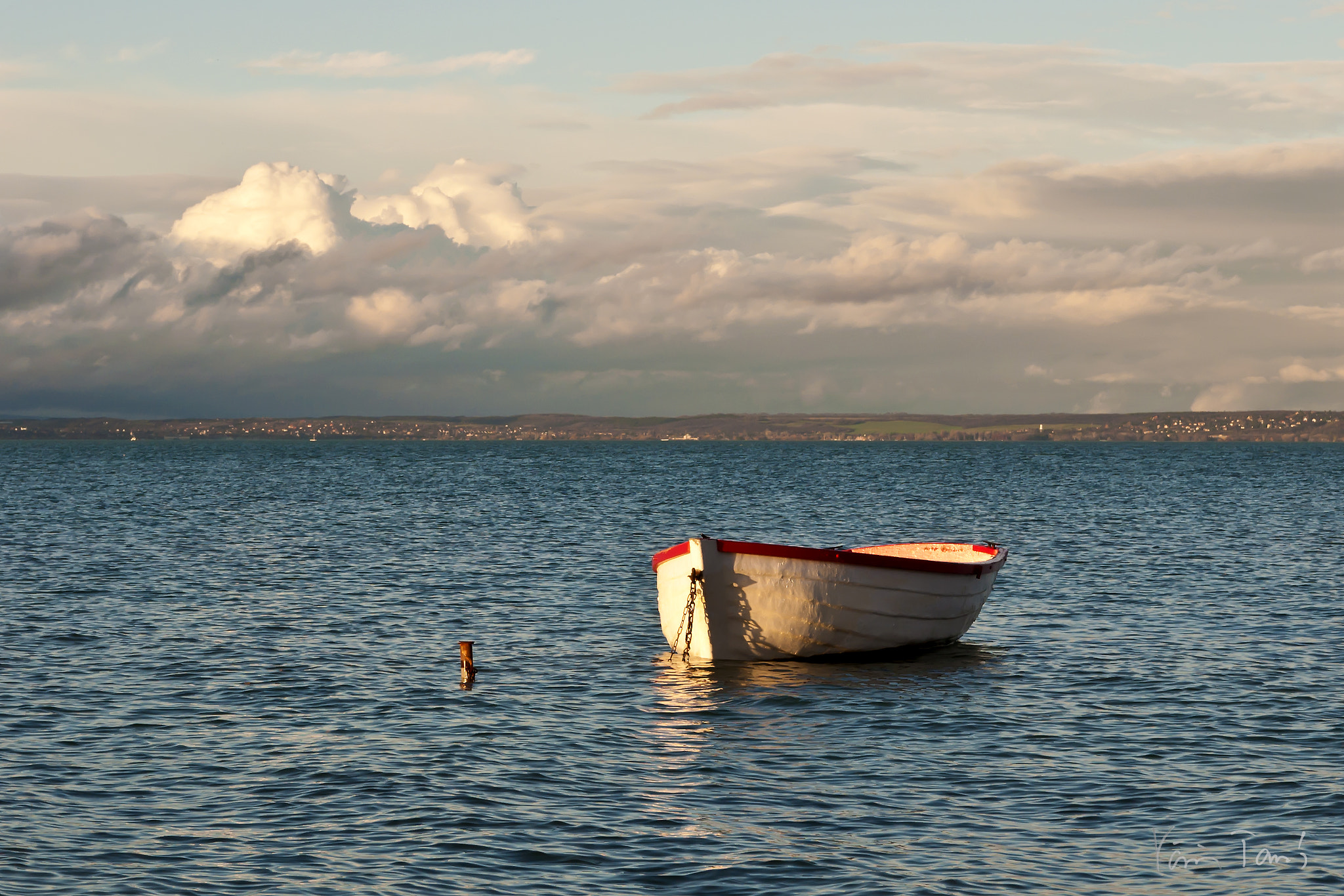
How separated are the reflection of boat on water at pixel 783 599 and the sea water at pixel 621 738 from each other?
597 mm

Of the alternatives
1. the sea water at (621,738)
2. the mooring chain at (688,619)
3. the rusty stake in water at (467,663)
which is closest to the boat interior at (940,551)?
the sea water at (621,738)

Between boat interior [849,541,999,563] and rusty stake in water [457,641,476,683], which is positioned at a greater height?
boat interior [849,541,999,563]

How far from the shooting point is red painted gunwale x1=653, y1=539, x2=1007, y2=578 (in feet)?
80.4

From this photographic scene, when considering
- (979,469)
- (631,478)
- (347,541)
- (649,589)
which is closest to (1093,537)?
(649,589)

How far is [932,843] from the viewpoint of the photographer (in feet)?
46.6

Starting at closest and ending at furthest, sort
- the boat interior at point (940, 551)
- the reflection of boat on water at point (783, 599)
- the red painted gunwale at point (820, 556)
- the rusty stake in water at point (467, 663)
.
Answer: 1. the rusty stake in water at point (467, 663)
2. the red painted gunwale at point (820, 556)
3. the reflection of boat on water at point (783, 599)
4. the boat interior at point (940, 551)

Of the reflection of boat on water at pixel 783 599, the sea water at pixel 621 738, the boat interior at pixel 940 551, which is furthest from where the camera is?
the boat interior at pixel 940 551

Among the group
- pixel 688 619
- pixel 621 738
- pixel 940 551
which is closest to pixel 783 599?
pixel 688 619

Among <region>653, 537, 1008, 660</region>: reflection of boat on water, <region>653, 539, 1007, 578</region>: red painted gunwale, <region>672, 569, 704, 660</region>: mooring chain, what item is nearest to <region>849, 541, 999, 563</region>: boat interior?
<region>653, 539, 1007, 578</region>: red painted gunwale

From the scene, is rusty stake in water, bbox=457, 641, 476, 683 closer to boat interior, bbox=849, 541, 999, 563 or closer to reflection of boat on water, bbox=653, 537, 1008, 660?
reflection of boat on water, bbox=653, 537, 1008, 660

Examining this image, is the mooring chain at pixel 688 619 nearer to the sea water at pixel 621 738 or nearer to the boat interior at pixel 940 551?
the sea water at pixel 621 738

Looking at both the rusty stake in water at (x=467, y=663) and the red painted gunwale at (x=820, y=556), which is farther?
the red painted gunwale at (x=820, y=556)

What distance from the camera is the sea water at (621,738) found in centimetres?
1348

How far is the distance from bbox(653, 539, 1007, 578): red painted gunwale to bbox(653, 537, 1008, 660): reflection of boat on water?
0.07 ft
